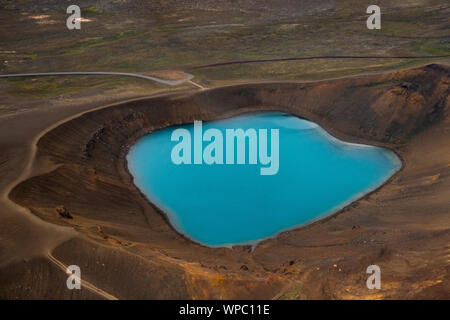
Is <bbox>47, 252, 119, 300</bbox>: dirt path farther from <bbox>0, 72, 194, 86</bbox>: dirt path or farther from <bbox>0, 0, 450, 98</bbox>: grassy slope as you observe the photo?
<bbox>0, 72, 194, 86</bbox>: dirt path

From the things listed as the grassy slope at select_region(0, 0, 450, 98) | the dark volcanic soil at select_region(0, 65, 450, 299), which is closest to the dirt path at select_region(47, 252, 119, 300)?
the dark volcanic soil at select_region(0, 65, 450, 299)

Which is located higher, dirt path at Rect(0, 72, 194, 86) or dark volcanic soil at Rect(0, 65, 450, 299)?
dirt path at Rect(0, 72, 194, 86)

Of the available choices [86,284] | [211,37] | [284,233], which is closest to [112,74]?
[211,37]

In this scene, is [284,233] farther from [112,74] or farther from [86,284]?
[112,74]

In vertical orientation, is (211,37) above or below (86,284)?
above

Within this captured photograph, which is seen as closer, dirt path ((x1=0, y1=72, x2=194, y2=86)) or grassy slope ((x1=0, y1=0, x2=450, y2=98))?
dirt path ((x1=0, y1=72, x2=194, y2=86))

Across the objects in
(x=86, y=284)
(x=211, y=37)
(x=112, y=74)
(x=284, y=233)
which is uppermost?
(x=211, y=37)

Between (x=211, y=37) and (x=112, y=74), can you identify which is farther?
(x=211, y=37)

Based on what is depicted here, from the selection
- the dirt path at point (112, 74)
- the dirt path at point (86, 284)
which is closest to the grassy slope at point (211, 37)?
the dirt path at point (112, 74)
